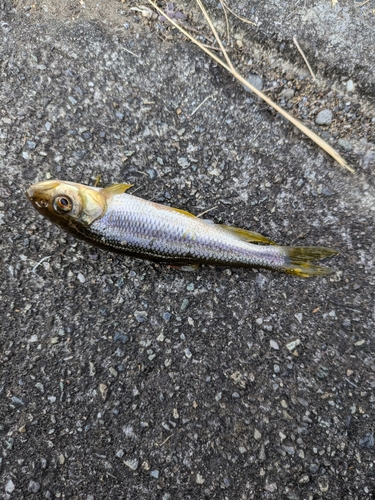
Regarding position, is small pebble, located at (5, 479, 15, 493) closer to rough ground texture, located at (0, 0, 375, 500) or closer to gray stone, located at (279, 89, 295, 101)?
rough ground texture, located at (0, 0, 375, 500)

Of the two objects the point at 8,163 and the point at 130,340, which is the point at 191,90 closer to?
the point at 8,163

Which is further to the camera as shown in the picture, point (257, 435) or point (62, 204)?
point (257, 435)

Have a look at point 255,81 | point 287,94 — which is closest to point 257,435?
point 287,94

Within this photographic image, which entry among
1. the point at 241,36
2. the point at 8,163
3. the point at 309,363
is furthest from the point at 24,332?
the point at 241,36

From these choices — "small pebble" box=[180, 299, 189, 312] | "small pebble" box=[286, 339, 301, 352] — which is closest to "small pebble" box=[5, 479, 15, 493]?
"small pebble" box=[180, 299, 189, 312]

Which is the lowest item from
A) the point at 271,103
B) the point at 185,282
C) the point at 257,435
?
the point at 257,435

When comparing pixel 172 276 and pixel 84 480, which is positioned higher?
pixel 172 276

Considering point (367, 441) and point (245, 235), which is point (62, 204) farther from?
point (367, 441)

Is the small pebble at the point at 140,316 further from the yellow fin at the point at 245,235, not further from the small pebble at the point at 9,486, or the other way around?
the small pebble at the point at 9,486
